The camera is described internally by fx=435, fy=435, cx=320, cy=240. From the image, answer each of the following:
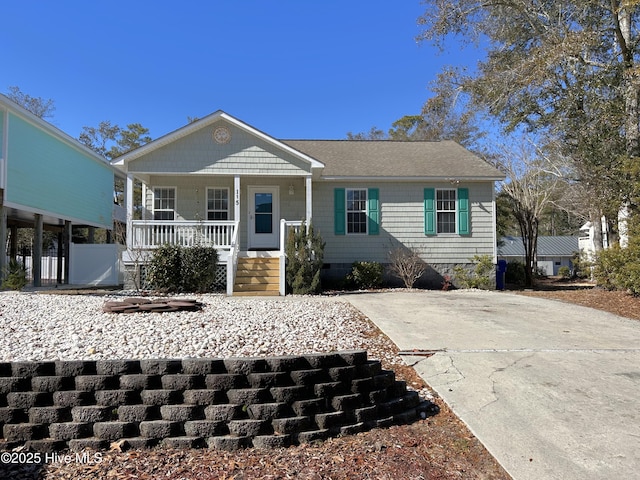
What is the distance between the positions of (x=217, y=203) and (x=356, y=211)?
14.2 ft

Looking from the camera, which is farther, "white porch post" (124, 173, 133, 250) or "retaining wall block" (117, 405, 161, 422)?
"white porch post" (124, 173, 133, 250)

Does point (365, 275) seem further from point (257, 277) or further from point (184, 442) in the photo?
point (184, 442)

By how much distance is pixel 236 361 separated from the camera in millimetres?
3387

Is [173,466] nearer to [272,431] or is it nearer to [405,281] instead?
[272,431]

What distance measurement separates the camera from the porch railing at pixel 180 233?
11.2 meters

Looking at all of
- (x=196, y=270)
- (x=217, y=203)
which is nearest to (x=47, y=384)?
(x=196, y=270)

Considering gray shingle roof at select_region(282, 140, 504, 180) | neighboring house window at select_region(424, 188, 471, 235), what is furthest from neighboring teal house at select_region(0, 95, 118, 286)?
neighboring house window at select_region(424, 188, 471, 235)

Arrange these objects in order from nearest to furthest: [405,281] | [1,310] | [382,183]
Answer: [1,310], [405,281], [382,183]

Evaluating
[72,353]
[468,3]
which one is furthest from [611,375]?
[468,3]

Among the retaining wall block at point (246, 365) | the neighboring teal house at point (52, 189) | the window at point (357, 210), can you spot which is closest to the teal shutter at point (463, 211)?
the window at point (357, 210)

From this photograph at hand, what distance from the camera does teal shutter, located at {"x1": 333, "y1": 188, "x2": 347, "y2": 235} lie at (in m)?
13.5

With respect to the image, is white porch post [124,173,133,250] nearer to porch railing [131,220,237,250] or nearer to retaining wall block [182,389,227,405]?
porch railing [131,220,237,250]

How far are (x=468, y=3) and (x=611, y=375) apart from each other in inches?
511

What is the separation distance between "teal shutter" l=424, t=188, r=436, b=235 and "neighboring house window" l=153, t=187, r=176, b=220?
7807mm
